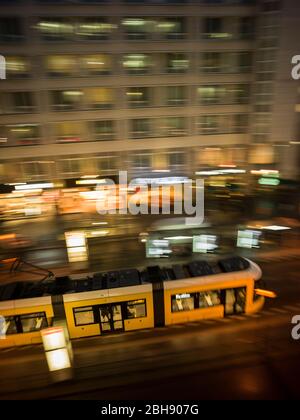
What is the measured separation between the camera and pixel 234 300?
11648 millimetres

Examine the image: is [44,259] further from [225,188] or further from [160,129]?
[225,188]

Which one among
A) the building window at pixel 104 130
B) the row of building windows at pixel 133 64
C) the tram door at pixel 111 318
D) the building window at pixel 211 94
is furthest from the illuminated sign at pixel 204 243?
the row of building windows at pixel 133 64

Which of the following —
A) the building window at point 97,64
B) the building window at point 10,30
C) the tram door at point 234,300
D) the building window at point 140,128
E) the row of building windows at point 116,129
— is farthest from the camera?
the building window at point 140,128

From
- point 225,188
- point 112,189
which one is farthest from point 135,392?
point 225,188

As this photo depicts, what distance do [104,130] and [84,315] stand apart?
1616cm

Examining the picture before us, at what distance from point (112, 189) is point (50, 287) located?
13.8 m

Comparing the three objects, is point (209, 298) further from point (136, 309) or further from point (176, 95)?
point (176, 95)

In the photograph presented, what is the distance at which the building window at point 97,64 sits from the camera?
2188cm

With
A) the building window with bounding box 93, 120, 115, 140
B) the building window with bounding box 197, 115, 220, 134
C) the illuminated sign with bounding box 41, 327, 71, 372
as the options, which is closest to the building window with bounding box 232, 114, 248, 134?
the building window with bounding box 197, 115, 220, 134

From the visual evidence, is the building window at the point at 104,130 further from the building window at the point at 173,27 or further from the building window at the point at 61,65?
the building window at the point at 173,27

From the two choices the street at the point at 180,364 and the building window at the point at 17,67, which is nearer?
the street at the point at 180,364

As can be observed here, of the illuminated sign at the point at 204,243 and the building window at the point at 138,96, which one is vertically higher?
the building window at the point at 138,96

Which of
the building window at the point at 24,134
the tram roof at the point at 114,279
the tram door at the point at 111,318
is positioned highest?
the building window at the point at 24,134

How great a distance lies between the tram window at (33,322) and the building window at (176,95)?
18814mm
